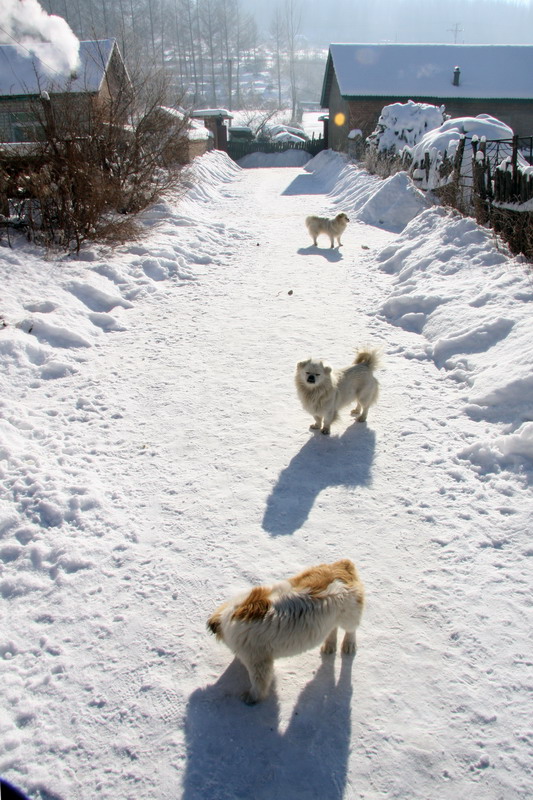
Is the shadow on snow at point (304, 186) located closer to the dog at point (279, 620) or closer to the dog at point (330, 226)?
the dog at point (330, 226)

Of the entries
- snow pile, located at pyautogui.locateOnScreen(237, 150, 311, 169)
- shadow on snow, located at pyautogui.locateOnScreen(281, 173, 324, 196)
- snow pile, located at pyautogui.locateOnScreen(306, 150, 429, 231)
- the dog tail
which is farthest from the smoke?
snow pile, located at pyautogui.locateOnScreen(237, 150, 311, 169)

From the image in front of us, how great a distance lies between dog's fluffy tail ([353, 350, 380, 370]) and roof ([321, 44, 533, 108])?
28411 millimetres

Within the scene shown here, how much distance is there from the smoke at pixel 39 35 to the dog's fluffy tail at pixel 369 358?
16680 millimetres

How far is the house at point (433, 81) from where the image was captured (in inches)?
1079

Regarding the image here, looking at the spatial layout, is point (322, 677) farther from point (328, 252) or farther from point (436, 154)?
point (436, 154)

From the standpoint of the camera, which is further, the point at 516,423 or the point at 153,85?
the point at 153,85

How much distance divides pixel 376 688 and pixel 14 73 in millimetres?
28790

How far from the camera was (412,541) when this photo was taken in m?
3.19

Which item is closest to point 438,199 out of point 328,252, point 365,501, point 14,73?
point 328,252

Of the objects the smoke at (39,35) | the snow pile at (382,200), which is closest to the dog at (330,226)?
the snow pile at (382,200)

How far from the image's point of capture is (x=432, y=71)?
94.9 feet

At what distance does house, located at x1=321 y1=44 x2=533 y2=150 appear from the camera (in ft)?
89.9

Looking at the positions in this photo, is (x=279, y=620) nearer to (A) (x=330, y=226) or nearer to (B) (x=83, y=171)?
(B) (x=83, y=171)

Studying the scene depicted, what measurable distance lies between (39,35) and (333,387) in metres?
19.8
